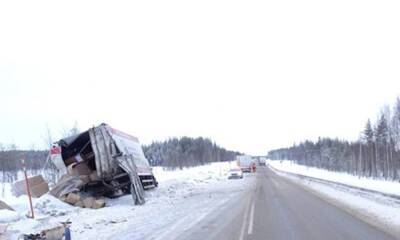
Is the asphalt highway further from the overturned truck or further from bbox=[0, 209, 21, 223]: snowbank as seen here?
the overturned truck

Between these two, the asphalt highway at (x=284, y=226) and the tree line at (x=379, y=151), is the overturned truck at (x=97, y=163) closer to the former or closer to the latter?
the asphalt highway at (x=284, y=226)

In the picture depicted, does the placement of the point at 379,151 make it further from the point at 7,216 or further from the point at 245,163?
the point at 7,216

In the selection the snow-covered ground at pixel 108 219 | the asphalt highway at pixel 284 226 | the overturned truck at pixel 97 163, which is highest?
the overturned truck at pixel 97 163

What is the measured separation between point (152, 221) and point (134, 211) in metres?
4.59

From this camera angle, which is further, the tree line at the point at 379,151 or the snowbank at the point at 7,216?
the tree line at the point at 379,151

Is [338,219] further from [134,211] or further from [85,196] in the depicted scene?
[85,196]

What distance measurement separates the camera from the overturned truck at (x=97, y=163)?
86.4 feet

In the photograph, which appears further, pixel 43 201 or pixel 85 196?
pixel 85 196

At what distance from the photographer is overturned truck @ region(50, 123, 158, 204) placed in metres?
26.3

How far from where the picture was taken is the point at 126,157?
27.8 m

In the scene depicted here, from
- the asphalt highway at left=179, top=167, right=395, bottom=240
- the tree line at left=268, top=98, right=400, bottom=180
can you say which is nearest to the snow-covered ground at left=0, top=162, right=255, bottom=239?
the asphalt highway at left=179, top=167, right=395, bottom=240

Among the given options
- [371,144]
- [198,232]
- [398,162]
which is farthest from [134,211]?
[371,144]

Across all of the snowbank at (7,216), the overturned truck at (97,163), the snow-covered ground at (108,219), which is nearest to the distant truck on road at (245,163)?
the overturned truck at (97,163)

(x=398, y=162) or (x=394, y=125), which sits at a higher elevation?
(x=394, y=125)
